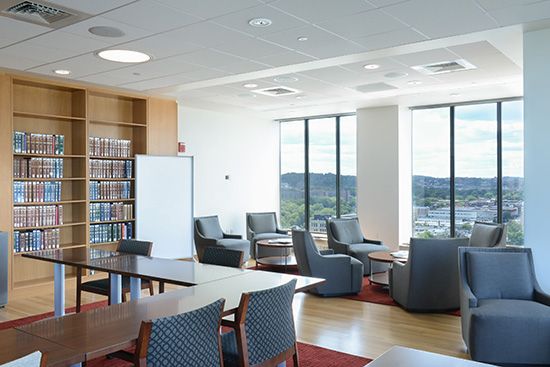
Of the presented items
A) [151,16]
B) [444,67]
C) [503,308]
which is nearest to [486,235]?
[444,67]

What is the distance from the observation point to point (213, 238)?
8.76 meters

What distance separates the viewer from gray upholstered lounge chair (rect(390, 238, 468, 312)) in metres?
5.45

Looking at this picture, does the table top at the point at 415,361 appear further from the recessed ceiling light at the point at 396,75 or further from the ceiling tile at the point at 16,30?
the recessed ceiling light at the point at 396,75

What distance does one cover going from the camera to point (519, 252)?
433 centimetres

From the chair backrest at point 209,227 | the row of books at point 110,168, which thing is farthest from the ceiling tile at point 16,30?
the chair backrest at point 209,227

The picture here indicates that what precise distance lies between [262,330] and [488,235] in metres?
4.70

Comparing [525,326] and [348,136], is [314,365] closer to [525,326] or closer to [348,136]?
[525,326]

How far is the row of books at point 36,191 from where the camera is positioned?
6.34 metres

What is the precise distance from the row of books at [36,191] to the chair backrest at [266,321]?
4.87 m

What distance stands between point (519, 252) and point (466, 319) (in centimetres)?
81

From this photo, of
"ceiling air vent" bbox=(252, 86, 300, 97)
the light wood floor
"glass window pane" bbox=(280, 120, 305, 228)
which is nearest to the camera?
the light wood floor

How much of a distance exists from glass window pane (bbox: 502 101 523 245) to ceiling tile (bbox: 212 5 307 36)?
18.9 ft

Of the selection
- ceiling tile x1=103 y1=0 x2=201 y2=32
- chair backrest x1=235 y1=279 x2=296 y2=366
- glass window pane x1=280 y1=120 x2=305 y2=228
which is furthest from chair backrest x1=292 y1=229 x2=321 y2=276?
glass window pane x1=280 y1=120 x2=305 y2=228

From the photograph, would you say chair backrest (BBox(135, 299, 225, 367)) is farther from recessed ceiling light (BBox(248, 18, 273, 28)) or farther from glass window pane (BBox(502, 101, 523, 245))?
glass window pane (BBox(502, 101, 523, 245))
